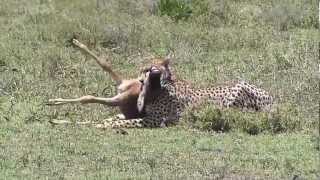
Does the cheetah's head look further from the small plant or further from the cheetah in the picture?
the small plant

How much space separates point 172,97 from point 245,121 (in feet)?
2.84

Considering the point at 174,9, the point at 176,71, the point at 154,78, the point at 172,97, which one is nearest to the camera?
the point at 154,78

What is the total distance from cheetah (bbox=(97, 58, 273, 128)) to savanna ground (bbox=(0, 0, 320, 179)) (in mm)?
224

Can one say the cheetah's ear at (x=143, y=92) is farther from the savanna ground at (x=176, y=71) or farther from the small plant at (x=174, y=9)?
the small plant at (x=174, y=9)

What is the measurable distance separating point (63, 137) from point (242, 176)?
2.10 metres

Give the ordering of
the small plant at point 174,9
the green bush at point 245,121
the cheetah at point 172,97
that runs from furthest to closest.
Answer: the small plant at point 174,9
the cheetah at point 172,97
the green bush at point 245,121

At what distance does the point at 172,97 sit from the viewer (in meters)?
9.39

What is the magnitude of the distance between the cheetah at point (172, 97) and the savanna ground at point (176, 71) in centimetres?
22

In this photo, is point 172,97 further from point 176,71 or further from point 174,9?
point 174,9

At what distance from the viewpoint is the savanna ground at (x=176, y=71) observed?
7.54m

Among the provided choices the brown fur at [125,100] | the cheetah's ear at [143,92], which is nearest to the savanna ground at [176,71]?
the brown fur at [125,100]

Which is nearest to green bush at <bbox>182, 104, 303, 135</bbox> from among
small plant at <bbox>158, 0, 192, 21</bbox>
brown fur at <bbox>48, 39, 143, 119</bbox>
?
brown fur at <bbox>48, 39, 143, 119</bbox>

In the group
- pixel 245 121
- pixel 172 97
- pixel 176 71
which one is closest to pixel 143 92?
pixel 172 97

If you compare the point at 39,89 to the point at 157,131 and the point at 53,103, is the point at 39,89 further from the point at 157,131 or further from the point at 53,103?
the point at 157,131
